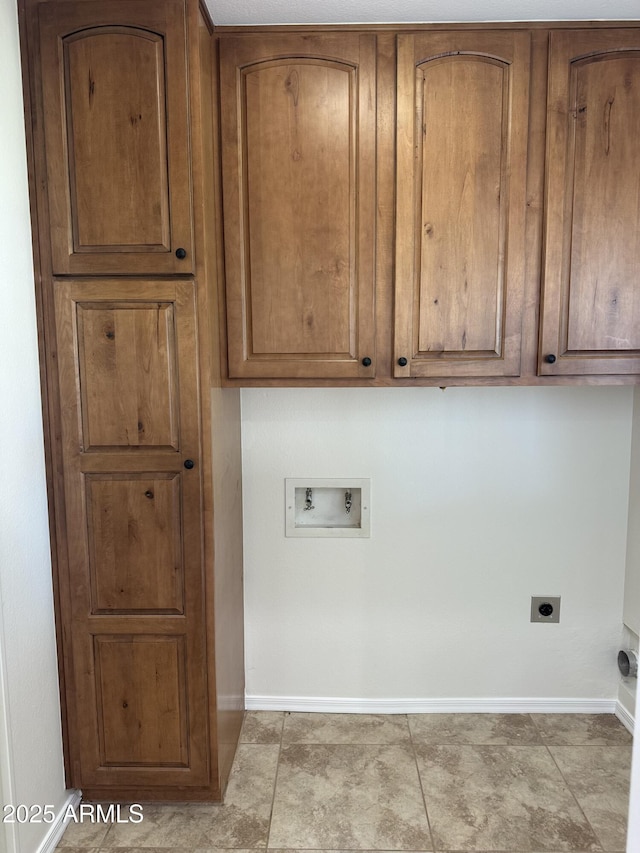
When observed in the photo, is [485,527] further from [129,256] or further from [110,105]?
[110,105]

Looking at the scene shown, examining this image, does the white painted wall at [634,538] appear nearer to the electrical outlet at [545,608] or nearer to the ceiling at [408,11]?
the electrical outlet at [545,608]

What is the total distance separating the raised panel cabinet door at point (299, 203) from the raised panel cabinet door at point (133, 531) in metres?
0.27

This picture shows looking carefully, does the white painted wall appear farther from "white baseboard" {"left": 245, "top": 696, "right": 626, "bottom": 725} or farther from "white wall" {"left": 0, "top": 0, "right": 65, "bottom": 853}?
"white wall" {"left": 0, "top": 0, "right": 65, "bottom": 853}

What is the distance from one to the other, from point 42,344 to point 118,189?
47 centimetres

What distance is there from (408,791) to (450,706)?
0.48 metres

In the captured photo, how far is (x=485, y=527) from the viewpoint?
7.45 ft

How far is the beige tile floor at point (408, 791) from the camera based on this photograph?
5.65 ft

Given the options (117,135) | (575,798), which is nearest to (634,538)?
(575,798)

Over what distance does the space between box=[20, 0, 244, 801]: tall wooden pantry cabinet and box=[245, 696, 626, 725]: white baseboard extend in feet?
1.92

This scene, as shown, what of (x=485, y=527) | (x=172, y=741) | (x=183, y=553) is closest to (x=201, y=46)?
(x=183, y=553)

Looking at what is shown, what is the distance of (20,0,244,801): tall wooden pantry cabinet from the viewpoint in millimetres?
1582

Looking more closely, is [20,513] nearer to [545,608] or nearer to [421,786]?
[421,786]

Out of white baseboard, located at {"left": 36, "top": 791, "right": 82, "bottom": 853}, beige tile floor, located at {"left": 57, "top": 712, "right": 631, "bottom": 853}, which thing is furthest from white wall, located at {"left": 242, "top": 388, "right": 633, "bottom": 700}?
white baseboard, located at {"left": 36, "top": 791, "right": 82, "bottom": 853}

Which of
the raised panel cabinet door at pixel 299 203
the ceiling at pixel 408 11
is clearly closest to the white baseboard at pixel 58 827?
the raised panel cabinet door at pixel 299 203
